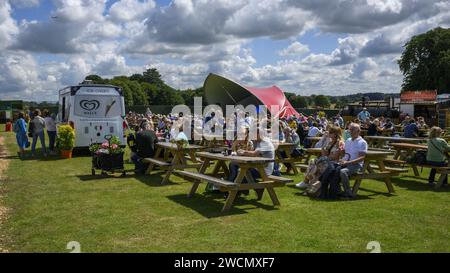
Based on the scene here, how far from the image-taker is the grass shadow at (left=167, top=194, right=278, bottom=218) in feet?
24.5

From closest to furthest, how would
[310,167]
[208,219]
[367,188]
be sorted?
1. [208,219]
2. [310,167]
3. [367,188]

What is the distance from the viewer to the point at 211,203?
820 centimetres

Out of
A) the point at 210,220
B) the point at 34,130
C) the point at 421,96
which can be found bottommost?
the point at 210,220

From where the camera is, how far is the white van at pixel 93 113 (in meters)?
15.6

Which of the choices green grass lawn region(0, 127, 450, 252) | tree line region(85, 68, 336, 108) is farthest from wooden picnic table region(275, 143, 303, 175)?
tree line region(85, 68, 336, 108)

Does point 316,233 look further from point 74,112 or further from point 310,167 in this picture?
point 74,112

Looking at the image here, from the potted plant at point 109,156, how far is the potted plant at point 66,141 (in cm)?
409

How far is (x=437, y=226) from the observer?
6.57 meters

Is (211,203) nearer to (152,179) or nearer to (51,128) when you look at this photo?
(152,179)

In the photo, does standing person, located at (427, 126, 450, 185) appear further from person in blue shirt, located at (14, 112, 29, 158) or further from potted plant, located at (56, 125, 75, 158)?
person in blue shirt, located at (14, 112, 29, 158)

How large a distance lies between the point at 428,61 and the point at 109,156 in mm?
51355

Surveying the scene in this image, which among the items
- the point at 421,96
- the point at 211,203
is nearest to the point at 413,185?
the point at 211,203
